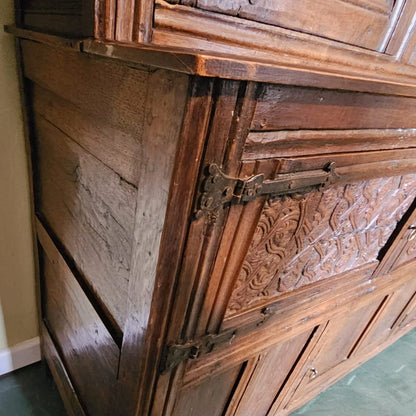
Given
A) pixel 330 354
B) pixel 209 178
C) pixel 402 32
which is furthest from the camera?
pixel 330 354

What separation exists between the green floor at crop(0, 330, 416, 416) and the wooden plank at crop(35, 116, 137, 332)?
94cm

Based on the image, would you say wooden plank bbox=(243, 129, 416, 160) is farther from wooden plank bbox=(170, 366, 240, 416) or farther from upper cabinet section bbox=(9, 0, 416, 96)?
wooden plank bbox=(170, 366, 240, 416)

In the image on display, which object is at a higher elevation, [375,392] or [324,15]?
[324,15]

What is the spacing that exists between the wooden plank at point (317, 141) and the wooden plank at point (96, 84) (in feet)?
0.62

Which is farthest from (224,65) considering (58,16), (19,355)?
(19,355)

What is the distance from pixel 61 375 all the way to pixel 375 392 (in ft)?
5.76

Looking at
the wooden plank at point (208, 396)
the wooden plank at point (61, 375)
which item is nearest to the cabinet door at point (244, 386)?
the wooden plank at point (208, 396)

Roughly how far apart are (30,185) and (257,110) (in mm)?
928

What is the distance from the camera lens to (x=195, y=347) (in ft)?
2.23

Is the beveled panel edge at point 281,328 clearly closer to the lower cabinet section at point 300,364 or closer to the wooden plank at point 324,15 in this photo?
the lower cabinet section at point 300,364

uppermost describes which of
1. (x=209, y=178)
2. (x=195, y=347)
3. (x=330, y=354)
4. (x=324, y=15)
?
(x=324, y=15)

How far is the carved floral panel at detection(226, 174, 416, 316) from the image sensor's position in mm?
652

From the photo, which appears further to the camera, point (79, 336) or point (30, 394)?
point (30, 394)

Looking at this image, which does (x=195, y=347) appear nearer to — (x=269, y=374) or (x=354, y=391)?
(x=269, y=374)
